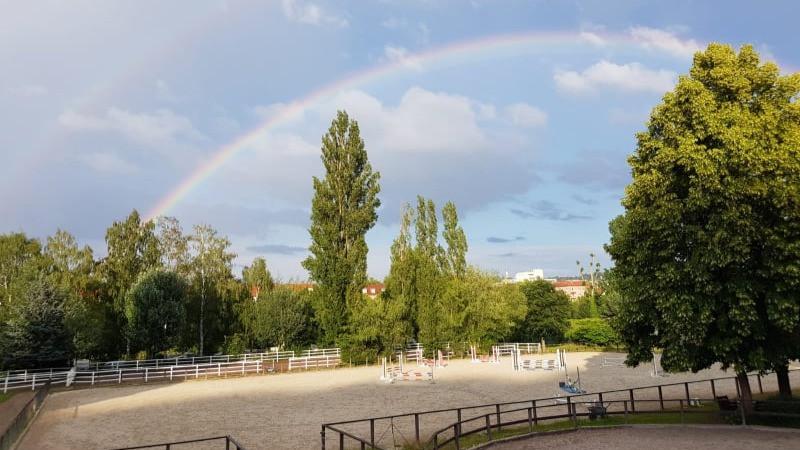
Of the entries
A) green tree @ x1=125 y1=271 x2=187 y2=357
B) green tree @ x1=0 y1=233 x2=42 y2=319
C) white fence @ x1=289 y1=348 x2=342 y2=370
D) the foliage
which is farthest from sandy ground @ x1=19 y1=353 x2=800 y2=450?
green tree @ x1=0 y1=233 x2=42 y2=319

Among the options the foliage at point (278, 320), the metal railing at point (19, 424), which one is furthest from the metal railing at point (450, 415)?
the foliage at point (278, 320)

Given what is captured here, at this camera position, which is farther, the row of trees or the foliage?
the foliage

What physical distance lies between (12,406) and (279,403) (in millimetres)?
14052

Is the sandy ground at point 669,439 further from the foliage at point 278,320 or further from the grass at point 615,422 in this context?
the foliage at point 278,320

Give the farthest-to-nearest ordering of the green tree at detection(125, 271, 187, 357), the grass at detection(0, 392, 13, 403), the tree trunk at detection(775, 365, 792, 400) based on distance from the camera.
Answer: the green tree at detection(125, 271, 187, 357), the grass at detection(0, 392, 13, 403), the tree trunk at detection(775, 365, 792, 400)

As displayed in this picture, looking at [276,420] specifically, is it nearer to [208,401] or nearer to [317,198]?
[208,401]

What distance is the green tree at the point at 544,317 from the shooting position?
6525 centimetres

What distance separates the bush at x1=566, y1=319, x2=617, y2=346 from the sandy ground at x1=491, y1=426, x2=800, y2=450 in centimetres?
4282

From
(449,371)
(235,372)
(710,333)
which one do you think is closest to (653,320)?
(710,333)

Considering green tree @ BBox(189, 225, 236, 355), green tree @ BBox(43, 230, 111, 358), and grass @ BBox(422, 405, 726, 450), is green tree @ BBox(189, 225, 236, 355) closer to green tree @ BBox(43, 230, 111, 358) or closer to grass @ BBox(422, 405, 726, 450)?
green tree @ BBox(43, 230, 111, 358)

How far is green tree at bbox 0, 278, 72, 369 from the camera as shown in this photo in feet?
117

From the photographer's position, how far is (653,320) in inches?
655

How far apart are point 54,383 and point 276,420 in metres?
23.8

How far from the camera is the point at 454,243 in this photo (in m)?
58.9
